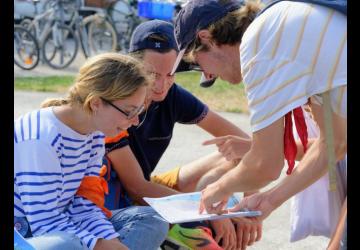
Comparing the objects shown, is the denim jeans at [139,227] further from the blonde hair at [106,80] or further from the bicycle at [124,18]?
the bicycle at [124,18]

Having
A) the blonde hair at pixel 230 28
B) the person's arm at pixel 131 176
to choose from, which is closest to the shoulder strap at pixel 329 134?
the blonde hair at pixel 230 28

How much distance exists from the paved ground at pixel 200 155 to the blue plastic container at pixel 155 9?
3.45 m

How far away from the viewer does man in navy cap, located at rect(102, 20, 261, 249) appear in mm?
2941

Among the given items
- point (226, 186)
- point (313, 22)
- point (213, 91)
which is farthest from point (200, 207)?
point (213, 91)

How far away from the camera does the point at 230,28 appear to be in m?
2.53

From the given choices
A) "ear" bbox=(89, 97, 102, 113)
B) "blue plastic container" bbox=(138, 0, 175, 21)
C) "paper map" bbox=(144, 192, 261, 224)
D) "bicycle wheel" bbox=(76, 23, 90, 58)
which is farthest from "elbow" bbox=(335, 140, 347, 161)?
"bicycle wheel" bbox=(76, 23, 90, 58)

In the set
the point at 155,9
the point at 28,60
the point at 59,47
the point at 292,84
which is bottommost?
the point at 28,60

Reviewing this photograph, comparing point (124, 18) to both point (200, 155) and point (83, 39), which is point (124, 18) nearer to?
point (83, 39)

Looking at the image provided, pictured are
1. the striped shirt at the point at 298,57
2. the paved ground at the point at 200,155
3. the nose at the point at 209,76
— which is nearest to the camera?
the striped shirt at the point at 298,57

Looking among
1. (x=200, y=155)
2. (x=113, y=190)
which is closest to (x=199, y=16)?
(x=113, y=190)

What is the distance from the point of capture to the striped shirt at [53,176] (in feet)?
7.85

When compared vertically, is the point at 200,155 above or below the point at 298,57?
below

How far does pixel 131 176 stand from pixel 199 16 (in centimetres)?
79

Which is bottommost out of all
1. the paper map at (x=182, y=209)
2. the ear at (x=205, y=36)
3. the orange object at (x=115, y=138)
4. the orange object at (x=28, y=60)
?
the orange object at (x=28, y=60)
